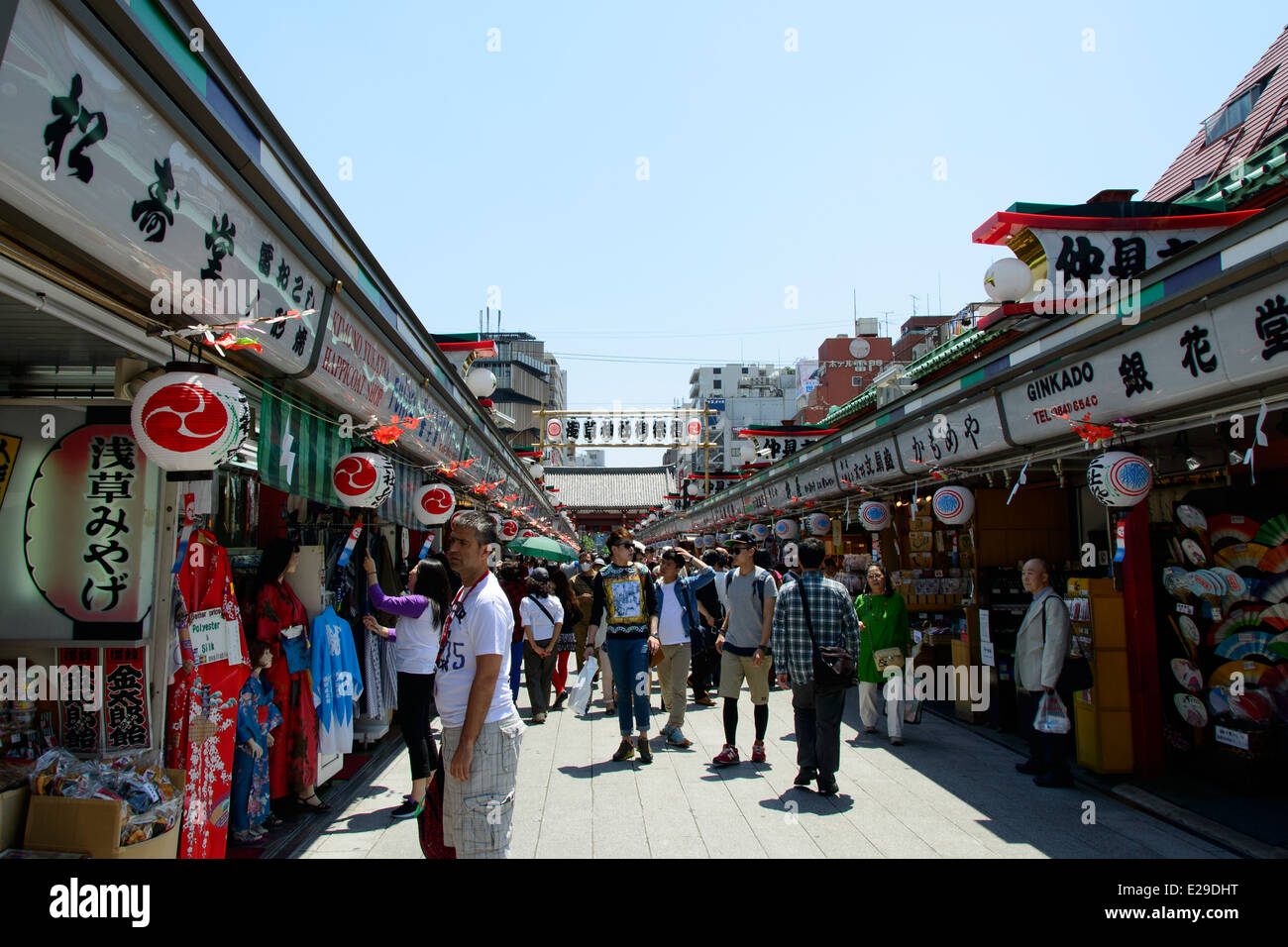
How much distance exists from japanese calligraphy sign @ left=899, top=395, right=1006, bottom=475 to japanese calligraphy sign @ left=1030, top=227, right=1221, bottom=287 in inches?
53.1

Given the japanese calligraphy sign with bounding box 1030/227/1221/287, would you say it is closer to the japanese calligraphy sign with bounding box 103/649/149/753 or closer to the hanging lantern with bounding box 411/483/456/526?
the hanging lantern with bounding box 411/483/456/526

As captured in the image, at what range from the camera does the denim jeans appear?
6.61 meters

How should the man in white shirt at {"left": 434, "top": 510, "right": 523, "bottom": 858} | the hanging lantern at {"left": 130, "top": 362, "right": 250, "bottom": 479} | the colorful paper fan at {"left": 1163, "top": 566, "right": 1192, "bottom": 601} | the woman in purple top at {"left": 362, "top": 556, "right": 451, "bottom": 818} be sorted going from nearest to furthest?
the hanging lantern at {"left": 130, "top": 362, "right": 250, "bottom": 479} < the man in white shirt at {"left": 434, "top": 510, "right": 523, "bottom": 858} < the woman in purple top at {"left": 362, "top": 556, "right": 451, "bottom": 818} < the colorful paper fan at {"left": 1163, "top": 566, "right": 1192, "bottom": 601}

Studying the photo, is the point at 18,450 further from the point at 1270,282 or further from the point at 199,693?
the point at 1270,282

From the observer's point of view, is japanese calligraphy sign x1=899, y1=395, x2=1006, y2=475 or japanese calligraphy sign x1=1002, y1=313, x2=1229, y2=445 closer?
japanese calligraphy sign x1=1002, y1=313, x2=1229, y2=445

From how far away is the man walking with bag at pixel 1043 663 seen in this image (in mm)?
5945

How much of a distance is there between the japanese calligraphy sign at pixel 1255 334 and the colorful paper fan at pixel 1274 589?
92.8 inches

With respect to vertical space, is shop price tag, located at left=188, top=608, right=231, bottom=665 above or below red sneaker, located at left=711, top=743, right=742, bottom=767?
above

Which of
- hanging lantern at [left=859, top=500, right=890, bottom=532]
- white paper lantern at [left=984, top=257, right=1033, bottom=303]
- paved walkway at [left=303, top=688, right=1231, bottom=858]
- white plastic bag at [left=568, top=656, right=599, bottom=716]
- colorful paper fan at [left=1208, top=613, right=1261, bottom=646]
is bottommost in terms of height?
paved walkway at [left=303, top=688, right=1231, bottom=858]

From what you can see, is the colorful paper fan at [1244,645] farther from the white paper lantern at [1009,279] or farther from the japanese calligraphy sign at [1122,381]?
the white paper lantern at [1009,279]

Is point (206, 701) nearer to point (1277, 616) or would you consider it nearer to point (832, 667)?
point (832, 667)

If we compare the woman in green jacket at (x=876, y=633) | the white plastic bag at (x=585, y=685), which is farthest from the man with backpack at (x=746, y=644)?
the white plastic bag at (x=585, y=685)

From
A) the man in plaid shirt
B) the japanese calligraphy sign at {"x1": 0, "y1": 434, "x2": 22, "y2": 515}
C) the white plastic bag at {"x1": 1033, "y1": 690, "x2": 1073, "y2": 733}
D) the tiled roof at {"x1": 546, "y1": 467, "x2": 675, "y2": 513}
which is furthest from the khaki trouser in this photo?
the tiled roof at {"x1": 546, "y1": 467, "x2": 675, "y2": 513}
